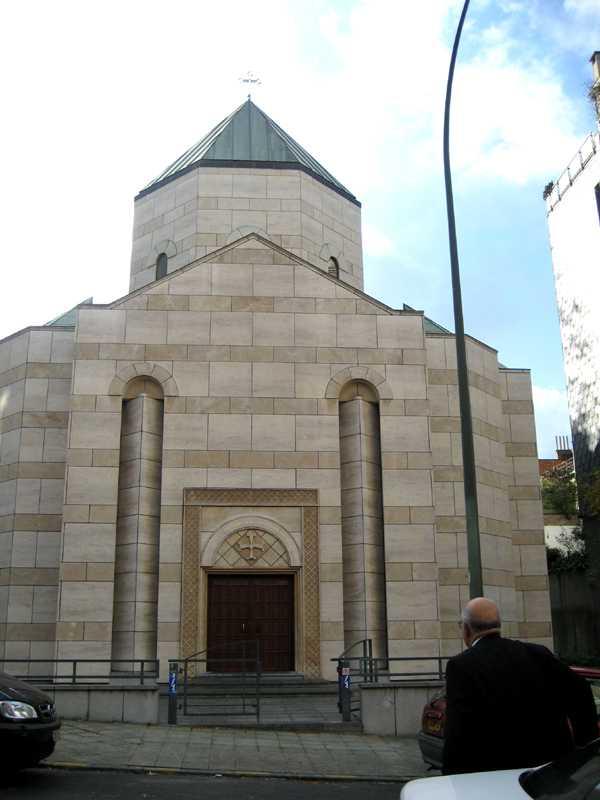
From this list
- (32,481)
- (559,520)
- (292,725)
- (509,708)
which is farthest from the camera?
(559,520)

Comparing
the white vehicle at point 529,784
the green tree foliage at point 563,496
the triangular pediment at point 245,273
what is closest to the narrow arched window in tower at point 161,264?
the triangular pediment at point 245,273

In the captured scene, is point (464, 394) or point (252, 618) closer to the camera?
point (464, 394)

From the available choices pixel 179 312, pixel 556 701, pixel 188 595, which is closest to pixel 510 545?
pixel 188 595

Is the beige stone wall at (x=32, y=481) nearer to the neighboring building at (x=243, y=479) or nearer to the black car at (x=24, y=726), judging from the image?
the neighboring building at (x=243, y=479)

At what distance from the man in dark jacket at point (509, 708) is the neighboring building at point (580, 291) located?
31876mm

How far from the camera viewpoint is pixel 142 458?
68.5 feet

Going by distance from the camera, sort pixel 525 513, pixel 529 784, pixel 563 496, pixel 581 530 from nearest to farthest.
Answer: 1. pixel 529 784
2. pixel 525 513
3. pixel 581 530
4. pixel 563 496

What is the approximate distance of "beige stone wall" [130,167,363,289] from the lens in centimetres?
2794

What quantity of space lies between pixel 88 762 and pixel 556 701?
8855 millimetres

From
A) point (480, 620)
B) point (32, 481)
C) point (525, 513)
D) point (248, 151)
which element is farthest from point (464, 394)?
point (248, 151)

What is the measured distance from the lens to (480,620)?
16.7 ft

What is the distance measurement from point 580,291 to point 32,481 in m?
25.6

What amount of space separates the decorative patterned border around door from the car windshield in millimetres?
16356

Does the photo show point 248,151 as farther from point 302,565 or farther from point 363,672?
point 363,672
